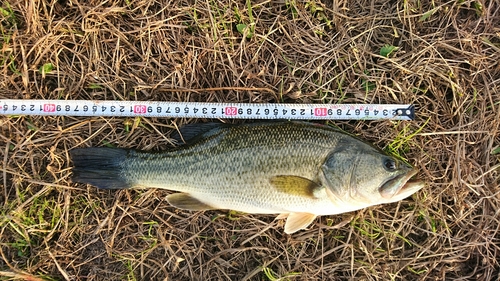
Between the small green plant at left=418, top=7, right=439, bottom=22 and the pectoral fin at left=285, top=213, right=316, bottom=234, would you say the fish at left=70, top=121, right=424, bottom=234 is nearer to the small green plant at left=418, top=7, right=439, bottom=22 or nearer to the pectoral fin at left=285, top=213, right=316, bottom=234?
the pectoral fin at left=285, top=213, right=316, bottom=234

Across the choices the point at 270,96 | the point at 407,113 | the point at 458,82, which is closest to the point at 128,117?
the point at 270,96

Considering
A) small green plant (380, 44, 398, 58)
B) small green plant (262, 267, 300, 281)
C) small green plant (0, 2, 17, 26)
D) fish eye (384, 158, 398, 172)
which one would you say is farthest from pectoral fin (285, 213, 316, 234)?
small green plant (0, 2, 17, 26)

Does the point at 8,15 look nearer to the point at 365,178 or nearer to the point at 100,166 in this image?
the point at 100,166

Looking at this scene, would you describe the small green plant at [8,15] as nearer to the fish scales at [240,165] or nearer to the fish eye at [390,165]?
the fish scales at [240,165]

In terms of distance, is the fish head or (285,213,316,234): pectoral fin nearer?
the fish head

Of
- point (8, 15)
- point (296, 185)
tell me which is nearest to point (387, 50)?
point (296, 185)

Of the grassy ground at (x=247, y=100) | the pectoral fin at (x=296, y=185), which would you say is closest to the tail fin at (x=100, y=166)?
the grassy ground at (x=247, y=100)

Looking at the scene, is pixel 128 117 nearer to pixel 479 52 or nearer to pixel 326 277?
pixel 326 277
